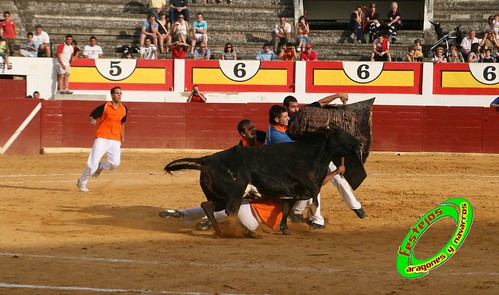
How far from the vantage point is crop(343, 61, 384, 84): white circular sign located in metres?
26.4

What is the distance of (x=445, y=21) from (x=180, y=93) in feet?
26.5

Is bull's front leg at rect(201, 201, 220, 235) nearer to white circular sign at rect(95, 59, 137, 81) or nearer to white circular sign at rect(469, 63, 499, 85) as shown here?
white circular sign at rect(95, 59, 137, 81)

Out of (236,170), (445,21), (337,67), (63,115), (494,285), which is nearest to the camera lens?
(494,285)

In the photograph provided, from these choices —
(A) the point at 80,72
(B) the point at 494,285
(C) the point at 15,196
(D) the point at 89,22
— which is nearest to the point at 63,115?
A: (A) the point at 80,72

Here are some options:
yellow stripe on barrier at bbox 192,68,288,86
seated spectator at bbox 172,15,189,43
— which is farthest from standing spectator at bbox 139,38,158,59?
yellow stripe on barrier at bbox 192,68,288,86

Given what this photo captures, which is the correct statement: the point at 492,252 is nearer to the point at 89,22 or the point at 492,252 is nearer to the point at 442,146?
the point at 442,146

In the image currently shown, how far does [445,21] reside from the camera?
1155 inches

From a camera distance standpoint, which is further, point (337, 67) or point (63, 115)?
point (337, 67)

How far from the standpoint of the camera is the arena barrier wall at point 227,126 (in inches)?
927

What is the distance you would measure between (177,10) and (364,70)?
553 centimetres

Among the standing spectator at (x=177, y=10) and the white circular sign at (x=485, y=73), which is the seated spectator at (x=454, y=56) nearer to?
the white circular sign at (x=485, y=73)
